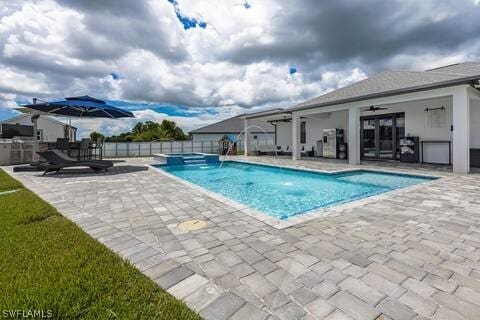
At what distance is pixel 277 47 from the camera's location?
13023 millimetres

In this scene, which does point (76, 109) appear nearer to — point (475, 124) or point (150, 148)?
point (150, 148)

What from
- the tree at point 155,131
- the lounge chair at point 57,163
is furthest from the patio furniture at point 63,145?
the tree at point 155,131

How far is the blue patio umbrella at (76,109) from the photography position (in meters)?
9.21

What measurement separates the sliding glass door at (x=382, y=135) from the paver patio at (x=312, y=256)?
27.8 feet

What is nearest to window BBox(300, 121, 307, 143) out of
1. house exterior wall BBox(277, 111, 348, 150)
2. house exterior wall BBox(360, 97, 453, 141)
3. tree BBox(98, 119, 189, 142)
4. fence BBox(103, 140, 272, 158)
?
house exterior wall BBox(277, 111, 348, 150)

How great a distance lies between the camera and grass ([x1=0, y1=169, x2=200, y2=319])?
1.66 meters

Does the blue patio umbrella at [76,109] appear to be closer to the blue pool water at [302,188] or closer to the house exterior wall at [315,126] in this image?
the blue pool water at [302,188]

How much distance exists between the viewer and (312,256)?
2.47 meters

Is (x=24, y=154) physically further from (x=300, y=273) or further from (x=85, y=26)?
(x=300, y=273)

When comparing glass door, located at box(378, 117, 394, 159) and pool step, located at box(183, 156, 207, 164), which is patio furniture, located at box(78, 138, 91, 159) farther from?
glass door, located at box(378, 117, 394, 159)

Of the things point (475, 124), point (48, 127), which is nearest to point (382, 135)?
point (475, 124)

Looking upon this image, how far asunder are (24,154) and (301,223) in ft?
52.0

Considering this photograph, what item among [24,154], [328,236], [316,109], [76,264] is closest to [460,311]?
[328,236]

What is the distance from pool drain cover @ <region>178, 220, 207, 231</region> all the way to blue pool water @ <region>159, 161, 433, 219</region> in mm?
1840
